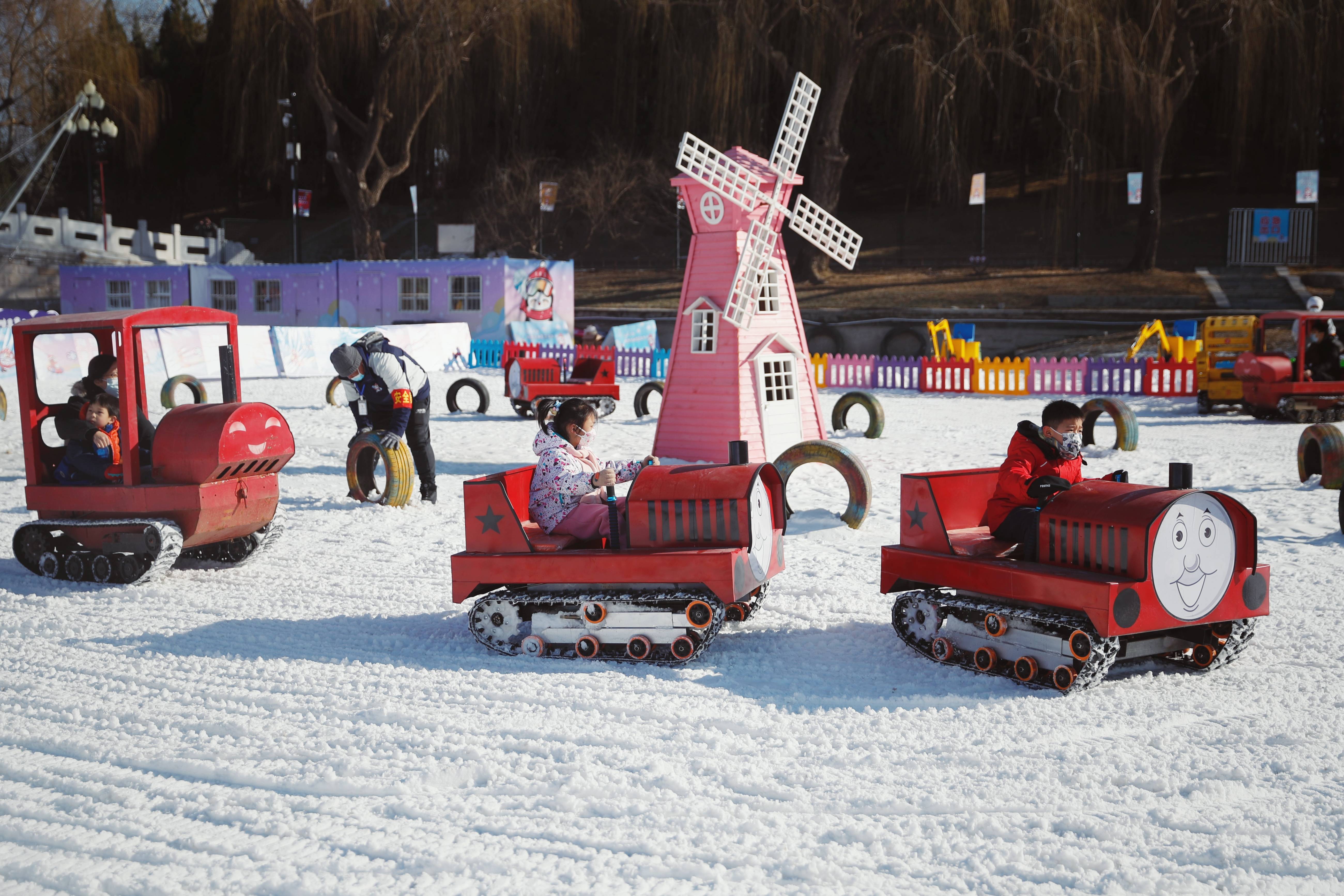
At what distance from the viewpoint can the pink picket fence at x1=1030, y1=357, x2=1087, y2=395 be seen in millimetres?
19828

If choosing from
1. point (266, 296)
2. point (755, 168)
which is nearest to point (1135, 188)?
point (755, 168)

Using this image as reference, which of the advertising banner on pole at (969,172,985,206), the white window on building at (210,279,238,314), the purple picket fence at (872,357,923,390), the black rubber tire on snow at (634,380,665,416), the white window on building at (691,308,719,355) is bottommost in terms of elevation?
the black rubber tire on snow at (634,380,665,416)

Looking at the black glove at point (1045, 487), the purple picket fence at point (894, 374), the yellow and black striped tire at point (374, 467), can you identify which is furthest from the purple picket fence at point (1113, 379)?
the black glove at point (1045, 487)

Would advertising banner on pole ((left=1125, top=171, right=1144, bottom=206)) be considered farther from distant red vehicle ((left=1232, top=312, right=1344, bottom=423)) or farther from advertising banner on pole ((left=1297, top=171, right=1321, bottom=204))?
distant red vehicle ((left=1232, top=312, right=1344, bottom=423))

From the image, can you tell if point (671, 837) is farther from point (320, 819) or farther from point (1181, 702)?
point (1181, 702)

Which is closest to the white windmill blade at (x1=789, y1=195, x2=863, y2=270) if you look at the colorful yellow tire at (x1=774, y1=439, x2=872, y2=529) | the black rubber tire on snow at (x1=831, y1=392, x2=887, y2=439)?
the black rubber tire on snow at (x1=831, y1=392, x2=887, y2=439)

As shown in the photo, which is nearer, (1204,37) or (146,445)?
(146,445)

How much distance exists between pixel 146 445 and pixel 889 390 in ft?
51.1

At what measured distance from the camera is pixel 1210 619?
491cm

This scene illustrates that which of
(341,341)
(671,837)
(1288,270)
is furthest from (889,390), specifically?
(671,837)

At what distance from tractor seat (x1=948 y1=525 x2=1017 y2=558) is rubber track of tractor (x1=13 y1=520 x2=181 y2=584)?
4724mm

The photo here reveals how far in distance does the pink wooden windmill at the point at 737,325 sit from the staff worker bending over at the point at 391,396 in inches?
131

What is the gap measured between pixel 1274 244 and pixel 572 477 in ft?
108

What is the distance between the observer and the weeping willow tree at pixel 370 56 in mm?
30938
